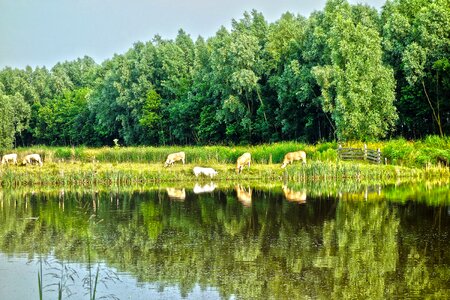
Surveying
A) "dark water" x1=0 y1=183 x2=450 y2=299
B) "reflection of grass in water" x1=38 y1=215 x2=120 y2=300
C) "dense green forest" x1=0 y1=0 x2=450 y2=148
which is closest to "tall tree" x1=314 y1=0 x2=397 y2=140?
"dense green forest" x1=0 y1=0 x2=450 y2=148

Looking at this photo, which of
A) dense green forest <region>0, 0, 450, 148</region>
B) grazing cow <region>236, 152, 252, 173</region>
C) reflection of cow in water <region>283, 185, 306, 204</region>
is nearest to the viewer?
reflection of cow in water <region>283, 185, 306, 204</region>

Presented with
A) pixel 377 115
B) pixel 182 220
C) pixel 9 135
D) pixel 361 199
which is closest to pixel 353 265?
pixel 182 220

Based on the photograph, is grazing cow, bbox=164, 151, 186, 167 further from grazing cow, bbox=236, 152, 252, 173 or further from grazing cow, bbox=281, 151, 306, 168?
grazing cow, bbox=281, 151, 306, 168

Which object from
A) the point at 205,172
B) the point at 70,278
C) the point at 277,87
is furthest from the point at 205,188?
the point at 277,87

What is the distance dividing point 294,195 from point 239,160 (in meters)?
9.46

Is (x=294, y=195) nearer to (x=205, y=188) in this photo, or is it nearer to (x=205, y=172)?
(x=205, y=188)

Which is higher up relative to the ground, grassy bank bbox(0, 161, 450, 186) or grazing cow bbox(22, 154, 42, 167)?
grazing cow bbox(22, 154, 42, 167)

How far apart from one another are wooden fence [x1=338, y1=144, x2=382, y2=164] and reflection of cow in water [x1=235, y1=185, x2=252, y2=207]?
32.3 ft

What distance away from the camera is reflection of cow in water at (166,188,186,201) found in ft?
86.2

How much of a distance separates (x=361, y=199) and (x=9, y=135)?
5805 cm

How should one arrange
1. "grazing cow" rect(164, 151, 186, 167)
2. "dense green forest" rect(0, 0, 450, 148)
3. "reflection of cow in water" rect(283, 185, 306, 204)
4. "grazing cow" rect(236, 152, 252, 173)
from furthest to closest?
"dense green forest" rect(0, 0, 450, 148) → "grazing cow" rect(164, 151, 186, 167) → "grazing cow" rect(236, 152, 252, 173) → "reflection of cow in water" rect(283, 185, 306, 204)

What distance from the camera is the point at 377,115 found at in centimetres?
4153

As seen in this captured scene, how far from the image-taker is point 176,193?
27859 millimetres

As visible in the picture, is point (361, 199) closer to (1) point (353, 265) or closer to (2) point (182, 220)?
(2) point (182, 220)
